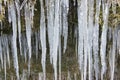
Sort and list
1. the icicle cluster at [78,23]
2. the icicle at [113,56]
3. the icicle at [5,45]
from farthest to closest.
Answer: the icicle at [5,45] < the icicle at [113,56] < the icicle cluster at [78,23]

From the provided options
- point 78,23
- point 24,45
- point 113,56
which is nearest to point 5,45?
point 24,45

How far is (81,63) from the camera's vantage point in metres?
5.73

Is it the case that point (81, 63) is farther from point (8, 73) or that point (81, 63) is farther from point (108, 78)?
point (8, 73)

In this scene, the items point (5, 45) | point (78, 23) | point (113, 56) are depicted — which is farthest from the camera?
point (5, 45)

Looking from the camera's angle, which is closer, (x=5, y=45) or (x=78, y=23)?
(x=78, y=23)

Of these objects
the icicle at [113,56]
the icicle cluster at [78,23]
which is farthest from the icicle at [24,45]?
the icicle at [113,56]

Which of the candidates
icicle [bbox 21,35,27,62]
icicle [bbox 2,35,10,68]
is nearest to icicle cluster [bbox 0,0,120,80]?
icicle [bbox 2,35,10,68]

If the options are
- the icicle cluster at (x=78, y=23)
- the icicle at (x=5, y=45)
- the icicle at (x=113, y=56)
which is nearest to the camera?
the icicle cluster at (x=78, y=23)

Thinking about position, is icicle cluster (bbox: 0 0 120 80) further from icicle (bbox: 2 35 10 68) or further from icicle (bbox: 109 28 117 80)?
icicle (bbox: 2 35 10 68)

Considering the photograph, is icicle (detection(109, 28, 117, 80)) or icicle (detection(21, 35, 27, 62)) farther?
icicle (detection(21, 35, 27, 62))

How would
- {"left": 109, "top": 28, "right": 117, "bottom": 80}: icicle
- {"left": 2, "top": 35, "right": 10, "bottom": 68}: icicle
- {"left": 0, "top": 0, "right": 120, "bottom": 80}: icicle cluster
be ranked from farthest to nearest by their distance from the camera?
{"left": 2, "top": 35, "right": 10, "bottom": 68}: icicle < {"left": 109, "top": 28, "right": 117, "bottom": 80}: icicle < {"left": 0, "top": 0, "right": 120, "bottom": 80}: icicle cluster

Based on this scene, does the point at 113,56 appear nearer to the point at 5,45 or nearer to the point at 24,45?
the point at 24,45

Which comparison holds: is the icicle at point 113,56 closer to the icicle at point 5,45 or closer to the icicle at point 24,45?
the icicle at point 24,45

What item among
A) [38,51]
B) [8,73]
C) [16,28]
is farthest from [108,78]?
[16,28]
